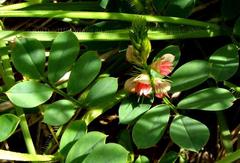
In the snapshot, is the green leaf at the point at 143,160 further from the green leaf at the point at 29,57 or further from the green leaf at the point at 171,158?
the green leaf at the point at 29,57

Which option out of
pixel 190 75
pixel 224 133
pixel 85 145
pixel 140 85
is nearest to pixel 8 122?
pixel 85 145

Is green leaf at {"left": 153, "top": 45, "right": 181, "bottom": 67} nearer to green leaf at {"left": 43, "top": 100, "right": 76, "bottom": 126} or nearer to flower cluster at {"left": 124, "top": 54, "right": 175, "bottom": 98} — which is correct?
flower cluster at {"left": 124, "top": 54, "right": 175, "bottom": 98}

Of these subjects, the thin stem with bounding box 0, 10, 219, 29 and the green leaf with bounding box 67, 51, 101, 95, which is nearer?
the green leaf with bounding box 67, 51, 101, 95

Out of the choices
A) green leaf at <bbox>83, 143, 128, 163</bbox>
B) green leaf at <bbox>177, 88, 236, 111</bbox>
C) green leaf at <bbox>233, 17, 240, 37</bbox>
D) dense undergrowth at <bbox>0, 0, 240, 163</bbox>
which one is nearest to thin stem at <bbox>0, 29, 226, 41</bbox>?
dense undergrowth at <bbox>0, 0, 240, 163</bbox>

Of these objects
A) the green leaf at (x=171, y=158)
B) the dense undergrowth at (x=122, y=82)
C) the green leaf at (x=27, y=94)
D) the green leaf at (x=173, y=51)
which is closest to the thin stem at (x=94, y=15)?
the dense undergrowth at (x=122, y=82)

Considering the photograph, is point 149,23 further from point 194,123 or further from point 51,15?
point 194,123

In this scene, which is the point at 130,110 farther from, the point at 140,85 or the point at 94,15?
the point at 94,15

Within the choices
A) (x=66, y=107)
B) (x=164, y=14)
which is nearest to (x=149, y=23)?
(x=164, y=14)
